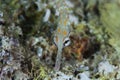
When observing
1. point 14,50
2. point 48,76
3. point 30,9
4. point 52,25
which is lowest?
point 48,76

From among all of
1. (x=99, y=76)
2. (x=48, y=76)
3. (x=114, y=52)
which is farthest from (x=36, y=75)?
(x=114, y=52)

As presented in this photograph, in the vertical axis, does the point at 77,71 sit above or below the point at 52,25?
below

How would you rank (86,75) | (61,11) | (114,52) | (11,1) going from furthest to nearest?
(11,1) < (114,52) < (86,75) < (61,11)

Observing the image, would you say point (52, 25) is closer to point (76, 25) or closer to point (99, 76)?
point (76, 25)

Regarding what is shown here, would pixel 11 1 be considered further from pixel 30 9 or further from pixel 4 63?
pixel 4 63

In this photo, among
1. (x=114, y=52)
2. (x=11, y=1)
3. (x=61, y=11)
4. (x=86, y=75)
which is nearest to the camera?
(x=61, y=11)

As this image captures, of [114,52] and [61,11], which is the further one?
[114,52]

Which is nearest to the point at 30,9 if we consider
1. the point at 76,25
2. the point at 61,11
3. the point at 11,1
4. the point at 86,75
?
the point at 11,1

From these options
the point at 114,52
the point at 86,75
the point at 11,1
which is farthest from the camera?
the point at 11,1

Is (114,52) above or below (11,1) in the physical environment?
below
